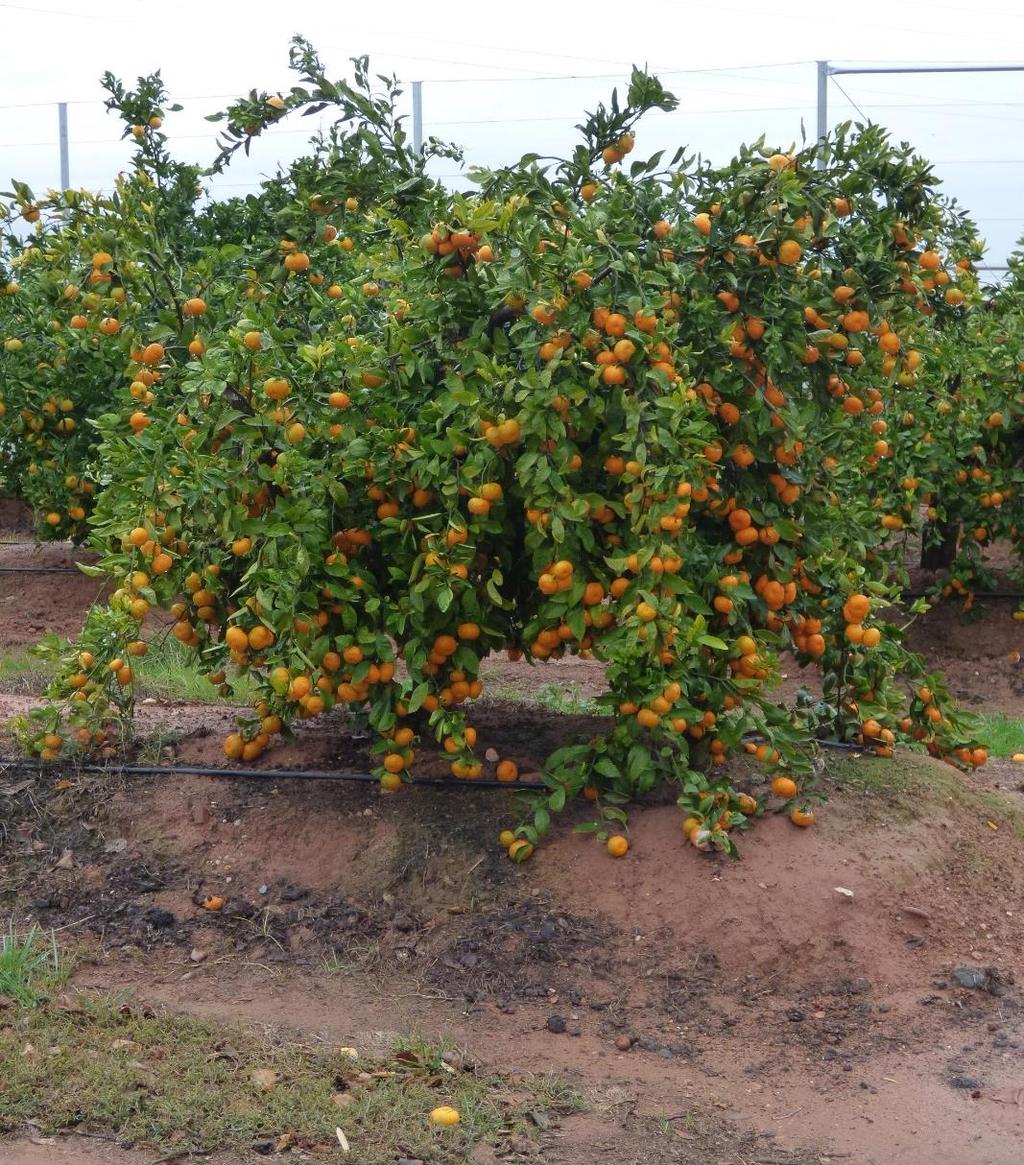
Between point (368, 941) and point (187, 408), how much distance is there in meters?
1.57

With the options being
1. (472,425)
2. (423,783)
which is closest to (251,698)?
(423,783)

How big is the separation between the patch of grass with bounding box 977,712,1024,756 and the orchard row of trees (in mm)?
1923

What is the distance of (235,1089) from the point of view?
312 cm

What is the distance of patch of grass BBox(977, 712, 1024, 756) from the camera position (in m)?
5.95

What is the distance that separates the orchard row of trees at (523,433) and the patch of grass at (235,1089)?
2.87ft

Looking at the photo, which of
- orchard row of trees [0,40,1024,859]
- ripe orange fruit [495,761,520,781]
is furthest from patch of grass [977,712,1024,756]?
ripe orange fruit [495,761,520,781]

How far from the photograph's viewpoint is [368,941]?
383cm

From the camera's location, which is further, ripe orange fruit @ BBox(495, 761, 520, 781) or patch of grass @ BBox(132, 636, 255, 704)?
patch of grass @ BBox(132, 636, 255, 704)

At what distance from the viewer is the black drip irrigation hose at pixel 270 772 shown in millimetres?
4328

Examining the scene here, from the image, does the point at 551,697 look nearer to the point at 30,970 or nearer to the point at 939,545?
the point at 30,970

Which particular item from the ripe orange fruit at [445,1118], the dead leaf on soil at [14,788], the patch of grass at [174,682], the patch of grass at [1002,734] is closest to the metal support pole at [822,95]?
the patch of grass at [1002,734]

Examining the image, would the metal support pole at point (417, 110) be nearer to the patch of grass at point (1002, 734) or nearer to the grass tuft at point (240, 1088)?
the patch of grass at point (1002, 734)

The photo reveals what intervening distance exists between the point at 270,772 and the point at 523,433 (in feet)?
4.95

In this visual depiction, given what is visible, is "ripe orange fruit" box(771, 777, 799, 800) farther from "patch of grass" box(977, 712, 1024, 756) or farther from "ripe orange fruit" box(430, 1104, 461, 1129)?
"patch of grass" box(977, 712, 1024, 756)
